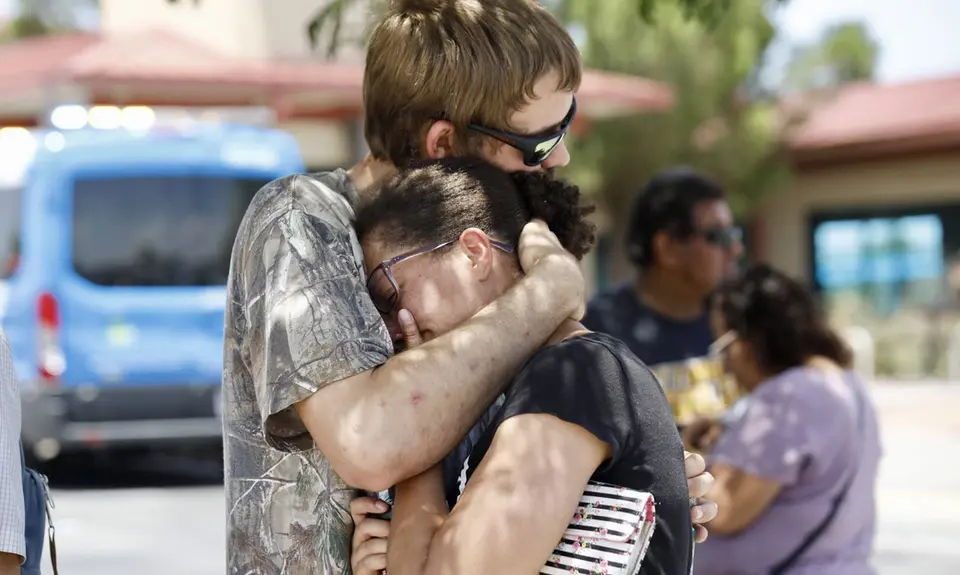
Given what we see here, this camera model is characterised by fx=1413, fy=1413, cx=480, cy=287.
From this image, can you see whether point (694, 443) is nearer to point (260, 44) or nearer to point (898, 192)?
point (260, 44)

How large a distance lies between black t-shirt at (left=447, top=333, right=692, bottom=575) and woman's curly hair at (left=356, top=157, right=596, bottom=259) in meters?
0.25

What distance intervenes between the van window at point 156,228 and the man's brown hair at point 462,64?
797 cm

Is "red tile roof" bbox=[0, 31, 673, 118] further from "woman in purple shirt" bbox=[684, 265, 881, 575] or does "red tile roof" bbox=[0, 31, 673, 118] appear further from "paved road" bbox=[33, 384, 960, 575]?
"woman in purple shirt" bbox=[684, 265, 881, 575]

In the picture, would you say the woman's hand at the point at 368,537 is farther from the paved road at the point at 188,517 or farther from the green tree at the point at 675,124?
the green tree at the point at 675,124

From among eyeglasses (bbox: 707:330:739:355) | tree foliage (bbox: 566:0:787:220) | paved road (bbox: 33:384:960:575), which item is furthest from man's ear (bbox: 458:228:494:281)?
tree foliage (bbox: 566:0:787:220)

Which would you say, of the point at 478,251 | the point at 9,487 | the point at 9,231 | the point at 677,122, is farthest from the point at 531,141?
the point at 677,122

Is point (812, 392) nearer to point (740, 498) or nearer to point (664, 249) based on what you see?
point (740, 498)

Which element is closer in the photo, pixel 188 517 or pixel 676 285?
pixel 676 285

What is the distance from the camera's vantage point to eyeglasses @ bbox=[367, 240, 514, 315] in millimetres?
2158

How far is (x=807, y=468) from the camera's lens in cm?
374

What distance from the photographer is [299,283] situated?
2086 mm

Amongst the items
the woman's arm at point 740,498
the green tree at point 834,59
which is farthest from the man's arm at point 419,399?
the green tree at point 834,59

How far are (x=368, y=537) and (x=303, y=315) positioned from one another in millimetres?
349

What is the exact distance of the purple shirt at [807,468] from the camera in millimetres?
3717
